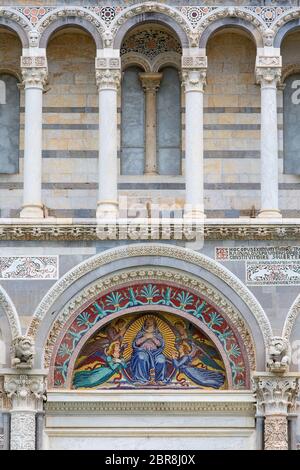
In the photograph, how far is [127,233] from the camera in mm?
30938

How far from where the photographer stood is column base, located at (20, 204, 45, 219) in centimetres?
3098

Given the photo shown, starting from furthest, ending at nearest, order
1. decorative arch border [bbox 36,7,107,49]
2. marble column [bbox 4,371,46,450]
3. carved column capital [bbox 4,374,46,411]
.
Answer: decorative arch border [bbox 36,7,107,49]
carved column capital [bbox 4,374,46,411]
marble column [bbox 4,371,46,450]

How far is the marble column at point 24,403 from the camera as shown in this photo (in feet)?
99.4

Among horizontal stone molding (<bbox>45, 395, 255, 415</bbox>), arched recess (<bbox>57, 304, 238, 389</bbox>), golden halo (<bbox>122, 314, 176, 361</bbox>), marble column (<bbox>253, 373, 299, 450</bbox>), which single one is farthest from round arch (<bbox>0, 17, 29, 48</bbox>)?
marble column (<bbox>253, 373, 299, 450</bbox>)

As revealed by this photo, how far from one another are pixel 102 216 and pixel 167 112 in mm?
2169

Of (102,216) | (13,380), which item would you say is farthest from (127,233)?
(13,380)

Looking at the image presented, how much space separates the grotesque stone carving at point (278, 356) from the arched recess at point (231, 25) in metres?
4.24

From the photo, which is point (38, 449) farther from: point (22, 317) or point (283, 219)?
point (283, 219)

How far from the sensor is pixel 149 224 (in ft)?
102

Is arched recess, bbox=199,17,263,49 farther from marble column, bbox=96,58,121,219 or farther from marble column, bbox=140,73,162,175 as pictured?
marble column, bbox=96,58,121,219

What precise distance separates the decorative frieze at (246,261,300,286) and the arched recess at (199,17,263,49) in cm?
311

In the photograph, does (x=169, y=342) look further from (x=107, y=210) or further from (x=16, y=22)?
(x=16, y=22)

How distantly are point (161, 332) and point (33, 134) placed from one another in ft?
10.7

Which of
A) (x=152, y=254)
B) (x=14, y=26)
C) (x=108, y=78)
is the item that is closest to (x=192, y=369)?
(x=152, y=254)
